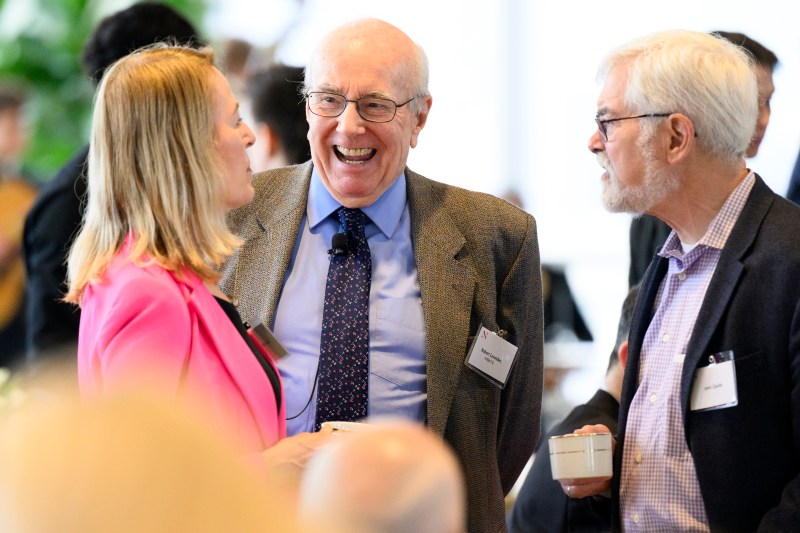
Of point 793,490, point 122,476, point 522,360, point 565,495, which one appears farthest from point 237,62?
point 122,476

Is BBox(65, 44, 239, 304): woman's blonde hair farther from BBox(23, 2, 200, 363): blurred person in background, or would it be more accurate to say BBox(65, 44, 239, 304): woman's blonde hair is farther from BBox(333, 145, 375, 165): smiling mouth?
BBox(23, 2, 200, 363): blurred person in background

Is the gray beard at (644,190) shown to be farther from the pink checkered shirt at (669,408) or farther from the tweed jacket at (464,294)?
the tweed jacket at (464,294)

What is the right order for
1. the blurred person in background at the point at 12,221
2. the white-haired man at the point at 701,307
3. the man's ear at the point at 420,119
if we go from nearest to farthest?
the white-haired man at the point at 701,307, the man's ear at the point at 420,119, the blurred person in background at the point at 12,221

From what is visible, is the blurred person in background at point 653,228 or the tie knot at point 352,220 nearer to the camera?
the tie knot at point 352,220

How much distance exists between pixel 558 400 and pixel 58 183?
14.6 feet

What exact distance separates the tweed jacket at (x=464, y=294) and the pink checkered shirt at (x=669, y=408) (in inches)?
20.4

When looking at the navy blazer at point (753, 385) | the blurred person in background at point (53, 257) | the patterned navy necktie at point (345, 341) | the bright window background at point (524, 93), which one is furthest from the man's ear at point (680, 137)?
the bright window background at point (524, 93)

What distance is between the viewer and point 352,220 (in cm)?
328

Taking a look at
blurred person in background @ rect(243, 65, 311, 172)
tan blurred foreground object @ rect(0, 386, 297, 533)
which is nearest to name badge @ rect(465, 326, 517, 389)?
blurred person in background @ rect(243, 65, 311, 172)

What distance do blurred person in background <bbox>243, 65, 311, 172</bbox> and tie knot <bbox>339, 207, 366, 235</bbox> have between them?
1221 mm

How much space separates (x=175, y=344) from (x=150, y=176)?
1.22 feet

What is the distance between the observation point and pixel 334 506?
0.77m

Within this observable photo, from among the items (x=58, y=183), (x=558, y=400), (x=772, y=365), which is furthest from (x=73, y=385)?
(x=558, y=400)

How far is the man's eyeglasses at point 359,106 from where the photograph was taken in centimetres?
326
